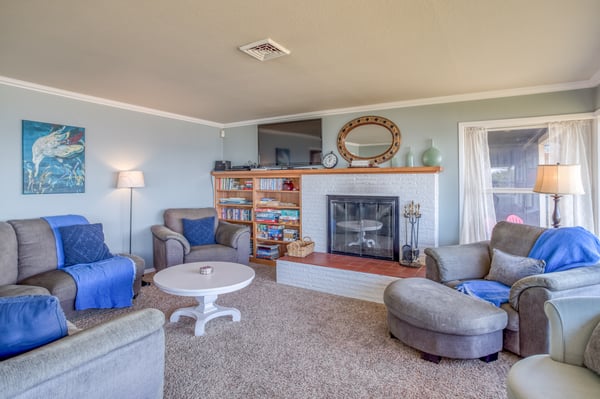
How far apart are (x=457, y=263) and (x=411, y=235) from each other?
116 cm

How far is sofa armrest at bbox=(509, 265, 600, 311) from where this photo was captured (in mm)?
2072

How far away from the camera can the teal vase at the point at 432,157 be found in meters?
4.00

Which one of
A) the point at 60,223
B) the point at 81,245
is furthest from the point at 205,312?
the point at 60,223

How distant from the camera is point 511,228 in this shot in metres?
2.99

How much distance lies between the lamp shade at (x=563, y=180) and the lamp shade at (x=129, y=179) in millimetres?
4411

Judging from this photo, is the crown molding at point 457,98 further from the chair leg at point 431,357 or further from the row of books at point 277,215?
the chair leg at point 431,357

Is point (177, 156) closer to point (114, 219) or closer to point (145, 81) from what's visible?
point (114, 219)

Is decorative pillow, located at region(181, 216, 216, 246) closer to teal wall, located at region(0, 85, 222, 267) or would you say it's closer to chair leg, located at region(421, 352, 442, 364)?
teal wall, located at region(0, 85, 222, 267)

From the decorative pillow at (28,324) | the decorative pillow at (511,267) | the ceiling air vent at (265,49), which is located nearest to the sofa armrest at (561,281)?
the decorative pillow at (511,267)

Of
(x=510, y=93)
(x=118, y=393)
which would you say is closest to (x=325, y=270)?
(x=118, y=393)

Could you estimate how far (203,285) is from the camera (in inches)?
104

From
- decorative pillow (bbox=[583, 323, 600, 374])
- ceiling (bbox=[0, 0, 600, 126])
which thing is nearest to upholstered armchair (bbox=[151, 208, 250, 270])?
ceiling (bbox=[0, 0, 600, 126])

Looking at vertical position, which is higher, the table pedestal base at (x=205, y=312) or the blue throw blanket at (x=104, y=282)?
the blue throw blanket at (x=104, y=282)

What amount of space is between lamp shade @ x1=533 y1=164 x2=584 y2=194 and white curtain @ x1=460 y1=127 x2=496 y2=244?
3.66 ft
